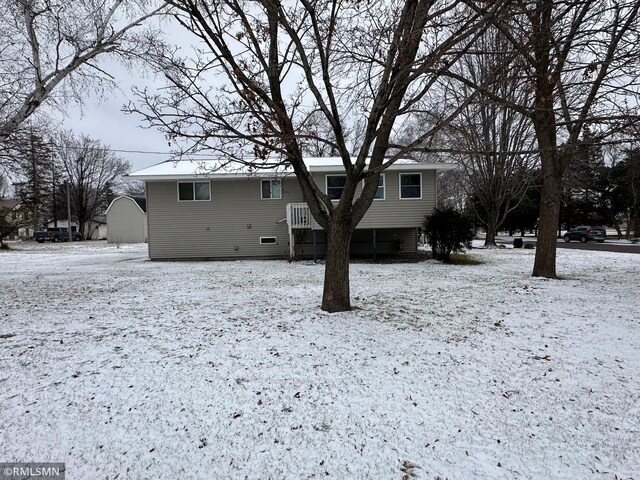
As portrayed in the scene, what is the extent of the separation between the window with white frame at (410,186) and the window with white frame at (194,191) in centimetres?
798

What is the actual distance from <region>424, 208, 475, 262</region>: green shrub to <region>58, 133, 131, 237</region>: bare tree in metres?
39.3

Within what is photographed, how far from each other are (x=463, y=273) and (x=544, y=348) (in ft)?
19.8

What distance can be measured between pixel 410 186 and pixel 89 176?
4150 centimetres

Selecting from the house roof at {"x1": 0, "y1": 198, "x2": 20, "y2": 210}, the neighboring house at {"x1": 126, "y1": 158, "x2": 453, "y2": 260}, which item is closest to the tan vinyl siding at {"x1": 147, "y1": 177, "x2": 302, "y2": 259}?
the neighboring house at {"x1": 126, "y1": 158, "x2": 453, "y2": 260}

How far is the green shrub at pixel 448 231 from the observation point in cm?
1244

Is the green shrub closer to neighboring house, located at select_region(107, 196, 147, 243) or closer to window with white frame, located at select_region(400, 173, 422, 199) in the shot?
window with white frame, located at select_region(400, 173, 422, 199)

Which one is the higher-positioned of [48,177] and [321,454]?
[48,177]

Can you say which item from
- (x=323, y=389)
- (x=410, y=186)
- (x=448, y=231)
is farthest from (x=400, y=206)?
(x=323, y=389)

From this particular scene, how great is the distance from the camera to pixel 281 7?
469 cm

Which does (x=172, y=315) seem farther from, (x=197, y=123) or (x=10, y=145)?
(x=10, y=145)

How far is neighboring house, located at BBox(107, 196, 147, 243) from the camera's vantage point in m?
32.6

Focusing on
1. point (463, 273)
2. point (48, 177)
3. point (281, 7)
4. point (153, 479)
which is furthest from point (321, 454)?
point (48, 177)

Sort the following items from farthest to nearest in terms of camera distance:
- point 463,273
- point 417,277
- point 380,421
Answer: point 463,273
point 417,277
point 380,421

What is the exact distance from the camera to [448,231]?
12.5 meters
